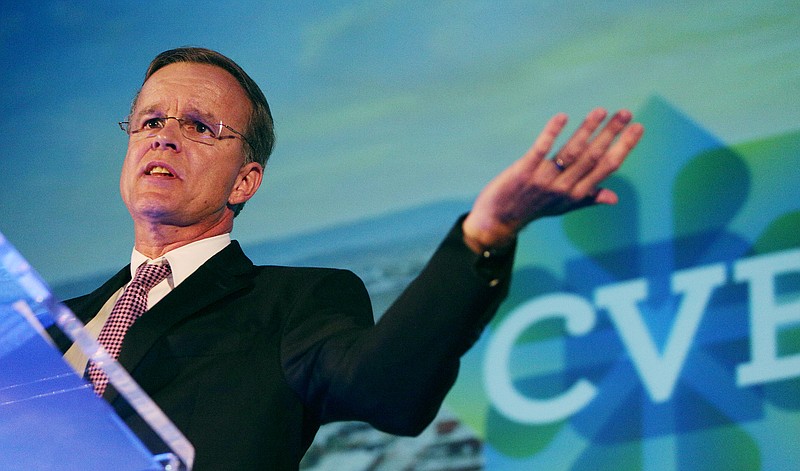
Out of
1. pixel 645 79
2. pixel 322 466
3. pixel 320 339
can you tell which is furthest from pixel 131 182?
pixel 645 79

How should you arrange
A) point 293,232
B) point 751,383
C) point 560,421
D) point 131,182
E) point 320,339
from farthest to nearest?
point 293,232 → point 560,421 → point 751,383 → point 131,182 → point 320,339

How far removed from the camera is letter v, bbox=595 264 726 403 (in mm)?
2365

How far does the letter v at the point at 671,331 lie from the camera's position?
2365 mm

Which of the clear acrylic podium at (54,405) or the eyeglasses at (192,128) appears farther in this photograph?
the eyeglasses at (192,128)

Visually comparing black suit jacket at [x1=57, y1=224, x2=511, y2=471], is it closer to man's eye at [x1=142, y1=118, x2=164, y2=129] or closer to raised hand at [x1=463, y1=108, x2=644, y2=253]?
raised hand at [x1=463, y1=108, x2=644, y2=253]

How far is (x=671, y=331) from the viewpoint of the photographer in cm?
239

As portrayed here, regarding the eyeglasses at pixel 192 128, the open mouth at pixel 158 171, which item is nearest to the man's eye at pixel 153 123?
the eyeglasses at pixel 192 128

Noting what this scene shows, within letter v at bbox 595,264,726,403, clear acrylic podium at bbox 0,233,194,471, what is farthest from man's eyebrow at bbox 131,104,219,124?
letter v at bbox 595,264,726,403

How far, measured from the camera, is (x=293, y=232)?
117 inches

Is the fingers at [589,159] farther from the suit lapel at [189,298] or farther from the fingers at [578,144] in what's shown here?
the suit lapel at [189,298]

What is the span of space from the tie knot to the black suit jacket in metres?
0.09

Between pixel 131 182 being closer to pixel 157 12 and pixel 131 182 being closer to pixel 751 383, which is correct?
pixel 751 383

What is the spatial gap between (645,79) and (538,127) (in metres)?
0.31

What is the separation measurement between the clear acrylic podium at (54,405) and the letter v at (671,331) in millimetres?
1759
